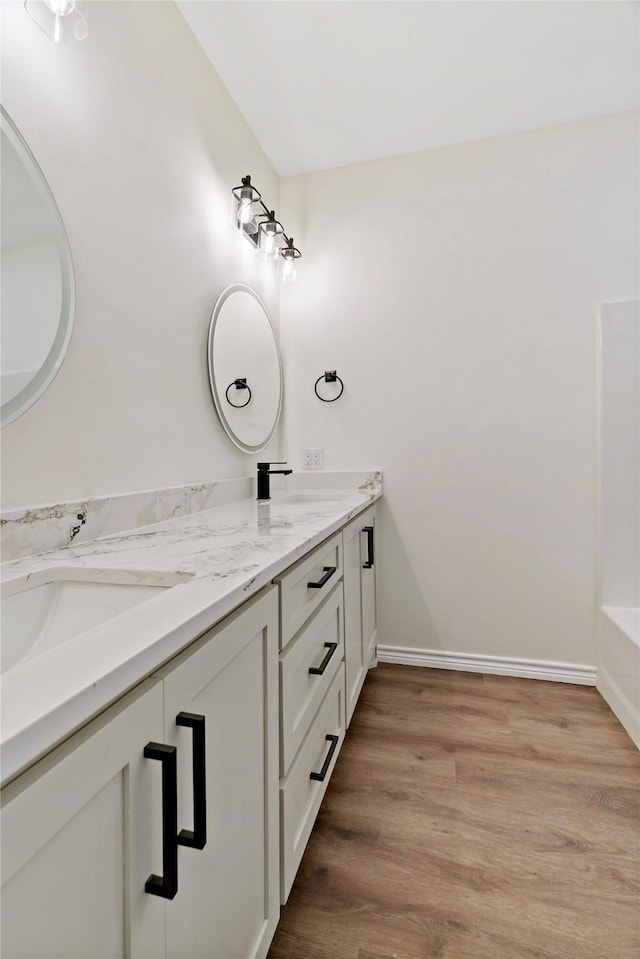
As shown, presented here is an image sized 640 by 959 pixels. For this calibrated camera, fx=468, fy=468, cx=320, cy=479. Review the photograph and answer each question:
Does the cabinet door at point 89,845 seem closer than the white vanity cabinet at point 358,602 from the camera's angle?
Yes

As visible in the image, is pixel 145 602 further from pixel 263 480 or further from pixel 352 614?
pixel 263 480

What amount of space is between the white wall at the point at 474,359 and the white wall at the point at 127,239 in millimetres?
710

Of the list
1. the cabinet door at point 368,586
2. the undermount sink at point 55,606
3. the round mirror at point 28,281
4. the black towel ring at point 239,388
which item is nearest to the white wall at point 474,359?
the cabinet door at point 368,586

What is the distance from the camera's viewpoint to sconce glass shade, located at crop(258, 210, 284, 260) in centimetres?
207

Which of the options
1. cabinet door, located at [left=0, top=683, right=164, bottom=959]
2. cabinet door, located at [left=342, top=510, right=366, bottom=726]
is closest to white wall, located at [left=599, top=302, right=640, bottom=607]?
cabinet door, located at [left=342, top=510, right=366, bottom=726]

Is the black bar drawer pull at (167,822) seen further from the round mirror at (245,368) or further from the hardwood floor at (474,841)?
the round mirror at (245,368)

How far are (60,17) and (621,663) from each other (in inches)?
97.2

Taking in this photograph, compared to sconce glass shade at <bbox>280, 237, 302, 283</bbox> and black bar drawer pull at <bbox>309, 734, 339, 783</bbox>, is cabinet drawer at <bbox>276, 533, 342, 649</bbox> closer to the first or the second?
black bar drawer pull at <bbox>309, 734, 339, 783</bbox>

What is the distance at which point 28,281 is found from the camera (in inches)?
37.5

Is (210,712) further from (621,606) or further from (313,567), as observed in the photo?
(621,606)

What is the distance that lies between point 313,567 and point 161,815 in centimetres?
64

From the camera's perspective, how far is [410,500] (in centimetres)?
227

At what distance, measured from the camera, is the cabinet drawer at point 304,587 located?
36.9 inches

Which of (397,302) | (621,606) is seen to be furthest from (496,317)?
(621,606)
